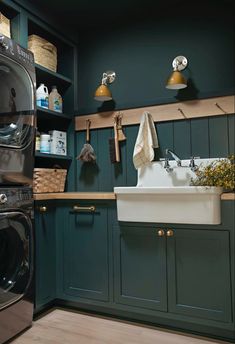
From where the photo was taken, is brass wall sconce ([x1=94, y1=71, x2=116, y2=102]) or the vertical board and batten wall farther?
brass wall sconce ([x1=94, y1=71, x2=116, y2=102])

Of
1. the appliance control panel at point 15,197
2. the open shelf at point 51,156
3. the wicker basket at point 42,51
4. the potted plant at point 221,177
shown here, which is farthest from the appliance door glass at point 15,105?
the potted plant at point 221,177

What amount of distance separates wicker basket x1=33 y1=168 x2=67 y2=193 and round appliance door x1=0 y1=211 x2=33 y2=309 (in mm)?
437

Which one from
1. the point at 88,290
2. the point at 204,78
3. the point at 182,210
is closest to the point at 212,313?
the point at 182,210

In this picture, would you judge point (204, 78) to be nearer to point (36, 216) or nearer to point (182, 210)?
point (182, 210)

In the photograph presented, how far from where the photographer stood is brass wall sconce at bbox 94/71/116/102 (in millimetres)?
2505

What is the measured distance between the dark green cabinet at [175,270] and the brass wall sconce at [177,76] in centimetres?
104

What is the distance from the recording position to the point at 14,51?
182cm

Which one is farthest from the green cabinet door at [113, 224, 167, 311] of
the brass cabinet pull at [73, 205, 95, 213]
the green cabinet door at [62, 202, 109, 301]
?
the brass cabinet pull at [73, 205, 95, 213]

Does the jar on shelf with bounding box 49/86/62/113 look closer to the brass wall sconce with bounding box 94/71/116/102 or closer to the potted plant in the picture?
the brass wall sconce with bounding box 94/71/116/102

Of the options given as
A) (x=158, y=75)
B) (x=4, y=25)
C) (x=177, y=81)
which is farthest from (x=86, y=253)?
(x=4, y=25)

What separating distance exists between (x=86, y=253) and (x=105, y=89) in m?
1.32

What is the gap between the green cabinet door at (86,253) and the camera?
2.16 meters

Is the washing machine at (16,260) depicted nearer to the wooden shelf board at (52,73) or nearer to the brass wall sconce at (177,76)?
the wooden shelf board at (52,73)

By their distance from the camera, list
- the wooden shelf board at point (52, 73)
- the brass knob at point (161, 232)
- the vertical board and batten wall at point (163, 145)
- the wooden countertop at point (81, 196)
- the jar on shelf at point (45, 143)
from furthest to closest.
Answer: the jar on shelf at point (45, 143), the wooden shelf board at point (52, 73), the vertical board and batten wall at point (163, 145), the wooden countertop at point (81, 196), the brass knob at point (161, 232)
